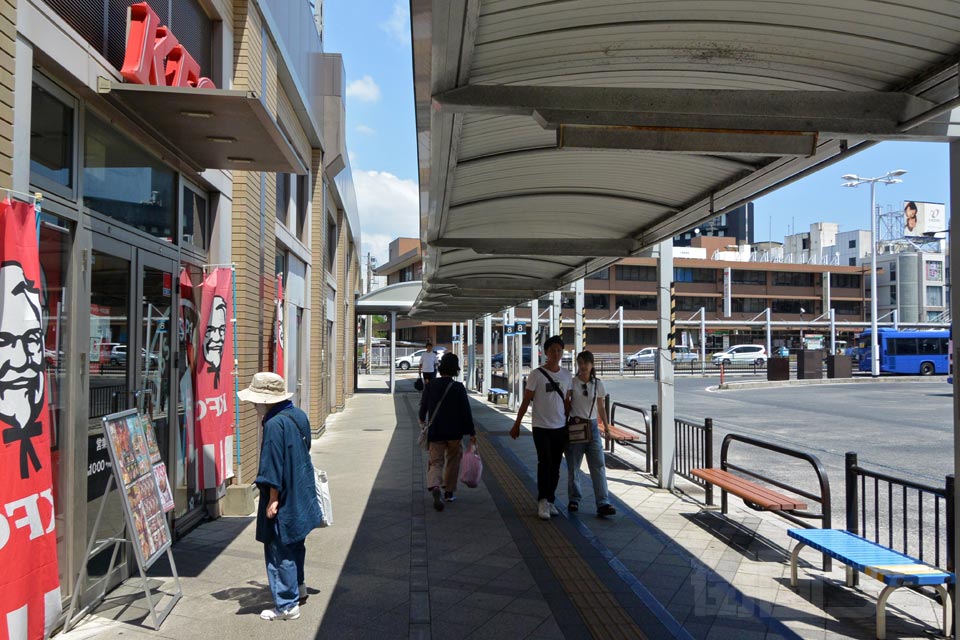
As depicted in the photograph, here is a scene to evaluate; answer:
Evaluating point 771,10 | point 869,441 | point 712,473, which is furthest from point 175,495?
point 869,441

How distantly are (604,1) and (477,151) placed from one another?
235 centimetres

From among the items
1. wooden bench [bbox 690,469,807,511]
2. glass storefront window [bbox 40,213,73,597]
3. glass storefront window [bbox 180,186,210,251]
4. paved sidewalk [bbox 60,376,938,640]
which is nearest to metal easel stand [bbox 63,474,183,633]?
paved sidewalk [bbox 60,376,938,640]

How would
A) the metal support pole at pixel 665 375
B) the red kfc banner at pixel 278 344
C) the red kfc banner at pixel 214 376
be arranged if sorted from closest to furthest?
the red kfc banner at pixel 214 376 → the metal support pole at pixel 665 375 → the red kfc banner at pixel 278 344

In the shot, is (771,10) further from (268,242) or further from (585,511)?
(268,242)

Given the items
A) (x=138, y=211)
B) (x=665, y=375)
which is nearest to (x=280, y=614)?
(x=138, y=211)

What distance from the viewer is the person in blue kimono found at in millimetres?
4691

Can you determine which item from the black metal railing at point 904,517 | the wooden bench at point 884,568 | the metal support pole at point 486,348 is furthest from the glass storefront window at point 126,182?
the metal support pole at point 486,348

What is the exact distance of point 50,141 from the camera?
4398mm

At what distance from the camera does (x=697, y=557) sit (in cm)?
627

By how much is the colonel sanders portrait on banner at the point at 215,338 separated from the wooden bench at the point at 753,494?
4579mm

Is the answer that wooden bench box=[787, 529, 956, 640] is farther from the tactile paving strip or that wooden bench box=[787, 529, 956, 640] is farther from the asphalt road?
the asphalt road

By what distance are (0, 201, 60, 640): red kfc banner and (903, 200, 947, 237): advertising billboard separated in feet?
300

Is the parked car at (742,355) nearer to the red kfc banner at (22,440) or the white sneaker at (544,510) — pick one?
the white sneaker at (544,510)

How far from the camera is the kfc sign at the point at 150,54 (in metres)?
5.00
